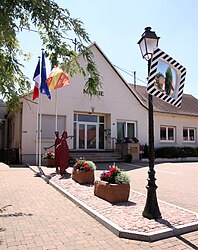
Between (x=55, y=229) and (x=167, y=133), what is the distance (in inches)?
800

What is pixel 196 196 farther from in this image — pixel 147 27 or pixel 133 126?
pixel 133 126

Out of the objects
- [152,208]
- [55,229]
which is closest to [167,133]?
A: [152,208]

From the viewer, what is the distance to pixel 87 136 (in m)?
20.5

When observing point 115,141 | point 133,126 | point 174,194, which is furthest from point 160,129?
point 174,194

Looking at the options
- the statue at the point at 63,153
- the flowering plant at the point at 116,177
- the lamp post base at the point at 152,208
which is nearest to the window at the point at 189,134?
the statue at the point at 63,153

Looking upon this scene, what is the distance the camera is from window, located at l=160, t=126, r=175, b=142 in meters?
23.7

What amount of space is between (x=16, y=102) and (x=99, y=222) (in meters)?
3.01

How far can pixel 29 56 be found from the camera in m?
7.80

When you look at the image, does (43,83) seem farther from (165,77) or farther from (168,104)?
(168,104)

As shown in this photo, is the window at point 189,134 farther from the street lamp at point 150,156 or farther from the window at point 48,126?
the street lamp at point 150,156

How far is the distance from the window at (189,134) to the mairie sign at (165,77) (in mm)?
20253

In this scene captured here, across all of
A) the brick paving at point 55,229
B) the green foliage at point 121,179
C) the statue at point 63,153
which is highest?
the statue at point 63,153

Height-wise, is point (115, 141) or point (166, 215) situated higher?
point (115, 141)

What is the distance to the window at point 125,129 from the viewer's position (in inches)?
845
